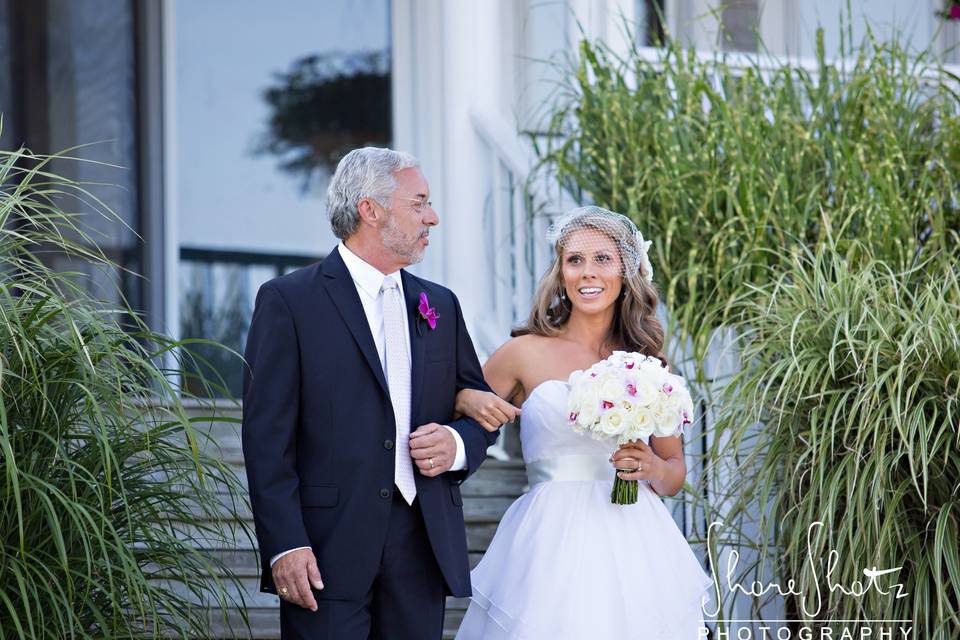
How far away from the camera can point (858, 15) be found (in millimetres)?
8336

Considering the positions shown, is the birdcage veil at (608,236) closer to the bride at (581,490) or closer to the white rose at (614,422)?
the bride at (581,490)

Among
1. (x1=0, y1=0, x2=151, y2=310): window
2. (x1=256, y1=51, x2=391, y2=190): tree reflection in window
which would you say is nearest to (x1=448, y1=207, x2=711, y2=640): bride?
(x1=0, y1=0, x2=151, y2=310): window

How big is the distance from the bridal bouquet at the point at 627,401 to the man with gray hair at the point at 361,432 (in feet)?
0.97

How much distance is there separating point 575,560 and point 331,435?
2.85 feet

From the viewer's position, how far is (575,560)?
12.9 ft

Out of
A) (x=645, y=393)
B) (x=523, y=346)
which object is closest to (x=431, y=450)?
(x=645, y=393)

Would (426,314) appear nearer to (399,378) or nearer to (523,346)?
(399,378)

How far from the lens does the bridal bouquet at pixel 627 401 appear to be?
3768mm

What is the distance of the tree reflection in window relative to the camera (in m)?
8.42

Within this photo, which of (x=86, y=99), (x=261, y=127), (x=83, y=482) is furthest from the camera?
(x=261, y=127)

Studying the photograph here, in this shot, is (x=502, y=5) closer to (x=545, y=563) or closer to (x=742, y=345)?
(x=742, y=345)

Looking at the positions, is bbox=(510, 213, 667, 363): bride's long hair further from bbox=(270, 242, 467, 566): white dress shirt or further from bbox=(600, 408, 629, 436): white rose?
bbox=(270, 242, 467, 566): white dress shirt

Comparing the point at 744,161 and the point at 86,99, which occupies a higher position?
the point at 86,99

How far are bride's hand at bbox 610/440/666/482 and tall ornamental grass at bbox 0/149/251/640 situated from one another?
1.08 m
